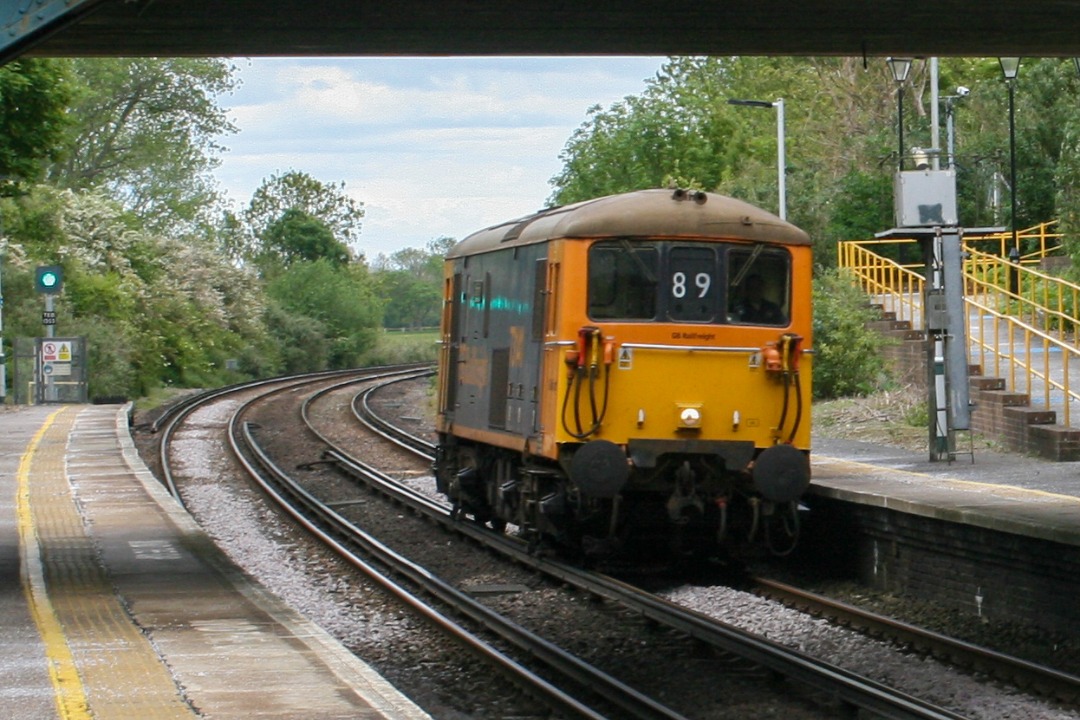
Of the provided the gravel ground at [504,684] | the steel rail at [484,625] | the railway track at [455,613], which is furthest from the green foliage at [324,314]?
the gravel ground at [504,684]

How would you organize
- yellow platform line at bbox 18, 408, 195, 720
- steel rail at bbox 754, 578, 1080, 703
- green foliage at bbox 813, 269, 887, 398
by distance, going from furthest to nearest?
green foliage at bbox 813, 269, 887, 398
steel rail at bbox 754, 578, 1080, 703
yellow platform line at bbox 18, 408, 195, 720

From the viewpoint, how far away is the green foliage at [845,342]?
2423 cm

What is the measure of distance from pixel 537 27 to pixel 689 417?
11.0 feet

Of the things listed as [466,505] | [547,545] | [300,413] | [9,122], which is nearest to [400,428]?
[300,413]

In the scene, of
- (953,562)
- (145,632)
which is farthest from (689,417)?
(145,632)

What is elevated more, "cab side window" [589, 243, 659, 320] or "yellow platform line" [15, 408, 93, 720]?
"cab side window" [589, 243, 659, 320]

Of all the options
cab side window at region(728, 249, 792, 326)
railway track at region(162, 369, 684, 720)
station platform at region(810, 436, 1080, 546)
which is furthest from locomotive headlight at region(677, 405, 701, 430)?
railway track at region(162, 369, 684, 720)

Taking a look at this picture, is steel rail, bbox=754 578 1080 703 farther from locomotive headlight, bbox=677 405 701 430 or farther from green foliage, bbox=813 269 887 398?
green foliage, bbox=813 269 887 398

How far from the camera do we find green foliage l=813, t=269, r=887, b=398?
2423 cm

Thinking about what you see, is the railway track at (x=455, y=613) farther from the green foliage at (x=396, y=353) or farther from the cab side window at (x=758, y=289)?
the green foliage at (x=396, y=353)

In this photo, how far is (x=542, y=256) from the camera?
44.2ft

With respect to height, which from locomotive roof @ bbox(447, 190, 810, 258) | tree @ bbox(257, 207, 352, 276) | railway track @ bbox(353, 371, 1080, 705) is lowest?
railway track @ bbox(353, 371, 1080, 705)

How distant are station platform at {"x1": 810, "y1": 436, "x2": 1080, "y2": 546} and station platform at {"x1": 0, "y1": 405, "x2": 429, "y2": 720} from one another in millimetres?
4902

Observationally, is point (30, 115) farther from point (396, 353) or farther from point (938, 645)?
point (396, 353)
